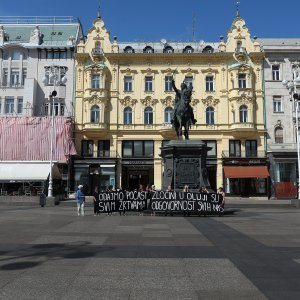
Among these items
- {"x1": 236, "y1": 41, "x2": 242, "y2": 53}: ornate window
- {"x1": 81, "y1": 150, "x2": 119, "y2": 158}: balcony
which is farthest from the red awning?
{"x1": 236, "y1": 41, "x2": 242, "y2": 53}: ornate window

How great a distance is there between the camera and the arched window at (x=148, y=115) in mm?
52375

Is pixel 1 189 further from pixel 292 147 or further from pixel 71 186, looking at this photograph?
pixel 292 147

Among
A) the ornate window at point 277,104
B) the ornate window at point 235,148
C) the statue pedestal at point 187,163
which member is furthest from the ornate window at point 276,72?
the statue pedestal at point 187,163

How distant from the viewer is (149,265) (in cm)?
834

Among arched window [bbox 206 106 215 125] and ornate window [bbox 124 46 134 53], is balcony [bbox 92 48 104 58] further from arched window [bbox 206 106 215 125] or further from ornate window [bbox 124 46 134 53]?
arched window [bbox 206 106 215 125]

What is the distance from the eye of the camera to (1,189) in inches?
1780

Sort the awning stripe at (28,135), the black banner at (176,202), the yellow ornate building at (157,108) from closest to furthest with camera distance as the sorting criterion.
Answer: the black banner at (176,202) < the yellow ornate building at (157,108) < the awning stripe at (28,135)

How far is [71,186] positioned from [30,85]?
44.3 feet

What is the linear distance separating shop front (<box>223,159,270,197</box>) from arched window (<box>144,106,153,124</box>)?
1059 centimetres

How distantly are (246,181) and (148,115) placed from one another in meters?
14.4

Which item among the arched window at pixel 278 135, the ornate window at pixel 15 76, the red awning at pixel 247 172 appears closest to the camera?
the red awning at pixel 247 172

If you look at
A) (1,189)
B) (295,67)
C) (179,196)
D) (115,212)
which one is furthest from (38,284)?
(295,67)

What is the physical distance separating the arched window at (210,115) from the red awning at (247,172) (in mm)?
6507

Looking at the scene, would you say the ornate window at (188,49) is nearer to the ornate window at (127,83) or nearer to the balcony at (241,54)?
the balcony at (241,54)
